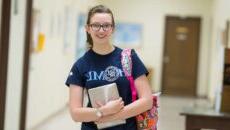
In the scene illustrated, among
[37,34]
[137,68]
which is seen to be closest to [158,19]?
[37,34]

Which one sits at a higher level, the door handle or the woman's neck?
the woman's neck

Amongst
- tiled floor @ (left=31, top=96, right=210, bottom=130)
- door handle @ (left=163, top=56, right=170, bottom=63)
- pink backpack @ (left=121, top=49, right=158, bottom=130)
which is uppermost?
pink backpack @ (left=121, top=49, right=158, bottom=130)

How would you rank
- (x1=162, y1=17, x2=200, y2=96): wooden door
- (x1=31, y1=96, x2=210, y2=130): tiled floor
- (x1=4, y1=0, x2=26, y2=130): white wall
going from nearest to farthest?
1. (x1=4, y1=0, x2=26, y2=130): white wall
2. (x1=31, y1=96, x2=210, y2=130): tiled floor
3. (x1=162, y1=17, x2=200, y2=96): wooden door

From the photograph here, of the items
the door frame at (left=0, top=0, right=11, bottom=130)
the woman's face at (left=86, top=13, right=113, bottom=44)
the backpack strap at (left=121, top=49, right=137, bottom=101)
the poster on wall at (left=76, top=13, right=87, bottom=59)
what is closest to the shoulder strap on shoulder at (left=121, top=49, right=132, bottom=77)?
the backpack strap at (left=121, top=49, right=137, bottom=101)

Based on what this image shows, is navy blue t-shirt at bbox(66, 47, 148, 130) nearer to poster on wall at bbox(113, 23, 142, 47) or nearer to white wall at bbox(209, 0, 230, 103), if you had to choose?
white wall at bbox(209, 0, 230, 103)

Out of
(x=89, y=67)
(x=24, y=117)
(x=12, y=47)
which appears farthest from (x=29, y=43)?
(x=89, y=67)

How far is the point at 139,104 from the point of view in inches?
77.7

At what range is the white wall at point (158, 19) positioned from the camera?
39.0 ft

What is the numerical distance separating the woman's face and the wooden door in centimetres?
1020

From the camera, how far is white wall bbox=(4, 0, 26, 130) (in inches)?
207

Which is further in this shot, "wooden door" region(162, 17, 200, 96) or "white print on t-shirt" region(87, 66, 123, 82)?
"wooden door" region(162, 17, 200, 96)

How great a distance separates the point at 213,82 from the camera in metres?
10.5

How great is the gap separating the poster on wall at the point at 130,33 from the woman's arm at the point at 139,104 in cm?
1021

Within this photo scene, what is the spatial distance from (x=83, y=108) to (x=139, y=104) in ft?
0.84
